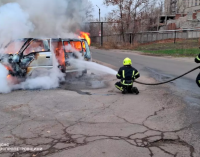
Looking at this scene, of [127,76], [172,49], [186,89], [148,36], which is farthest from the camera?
[148,36]

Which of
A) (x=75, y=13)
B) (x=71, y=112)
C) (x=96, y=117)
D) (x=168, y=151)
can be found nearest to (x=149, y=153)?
(x=168, y=151)

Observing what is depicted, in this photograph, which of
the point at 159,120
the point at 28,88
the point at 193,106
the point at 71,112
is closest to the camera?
the point at 159,120

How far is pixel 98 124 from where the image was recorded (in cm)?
420

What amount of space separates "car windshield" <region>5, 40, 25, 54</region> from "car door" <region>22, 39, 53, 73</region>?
1.10ft

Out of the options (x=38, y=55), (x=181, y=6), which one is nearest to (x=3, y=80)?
(x=38, y=55)

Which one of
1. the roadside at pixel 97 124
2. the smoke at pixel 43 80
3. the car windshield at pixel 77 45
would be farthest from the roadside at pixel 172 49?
the roadside at pixel 97 124

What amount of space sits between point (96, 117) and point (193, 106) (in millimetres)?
2461

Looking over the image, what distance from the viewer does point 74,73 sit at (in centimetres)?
898

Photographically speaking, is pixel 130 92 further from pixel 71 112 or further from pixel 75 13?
pixel 75 13

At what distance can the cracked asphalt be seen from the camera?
10.6 ft

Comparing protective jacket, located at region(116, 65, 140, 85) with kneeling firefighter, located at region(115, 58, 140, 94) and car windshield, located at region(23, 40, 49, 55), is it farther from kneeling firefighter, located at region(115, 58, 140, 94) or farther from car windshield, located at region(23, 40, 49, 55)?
car windshield, located at region(23, 40, 49, 55)

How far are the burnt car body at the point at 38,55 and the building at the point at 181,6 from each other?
152ft

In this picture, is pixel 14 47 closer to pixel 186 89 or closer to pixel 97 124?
pixel 97 124

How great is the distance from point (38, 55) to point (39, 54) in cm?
5
